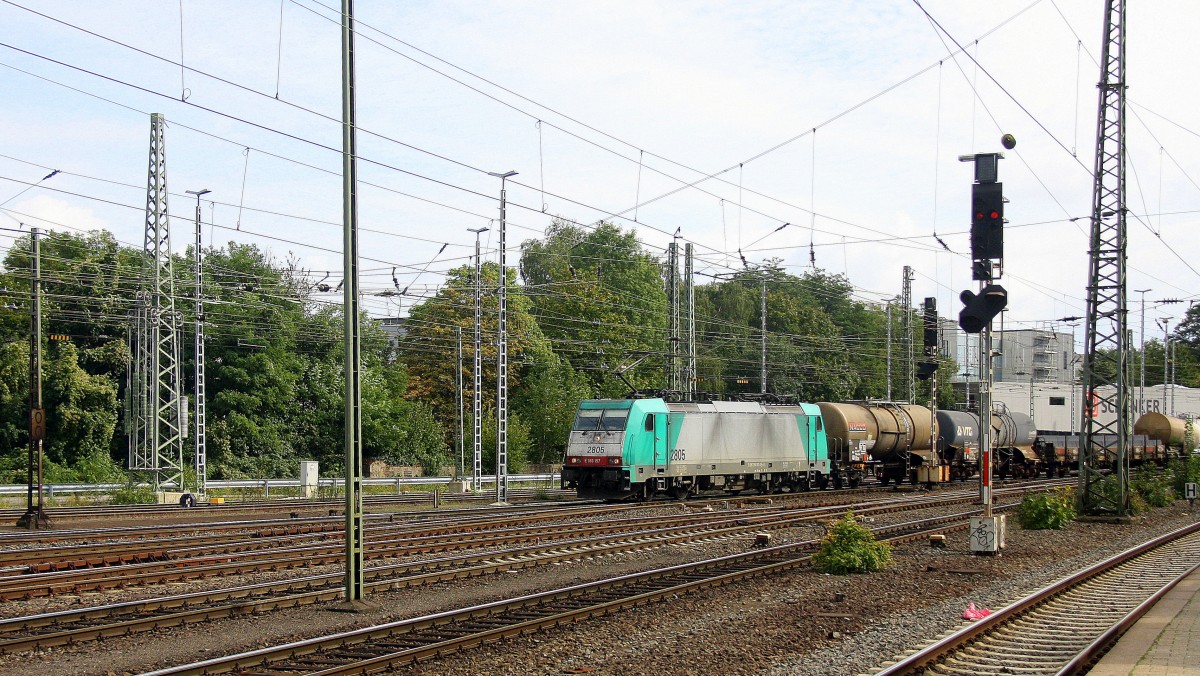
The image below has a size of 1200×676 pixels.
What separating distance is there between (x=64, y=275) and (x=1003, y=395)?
79113 millimetres

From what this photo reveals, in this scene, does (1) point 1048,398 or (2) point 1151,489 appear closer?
(2) point 1151,489

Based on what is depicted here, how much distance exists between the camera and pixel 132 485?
34.7 meters

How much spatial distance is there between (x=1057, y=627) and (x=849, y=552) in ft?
15.5

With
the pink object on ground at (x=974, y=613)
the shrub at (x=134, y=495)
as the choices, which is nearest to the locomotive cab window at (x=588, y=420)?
the shrub at (x=134, y=495)

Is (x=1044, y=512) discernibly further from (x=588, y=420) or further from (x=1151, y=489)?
(x=588, y=420)

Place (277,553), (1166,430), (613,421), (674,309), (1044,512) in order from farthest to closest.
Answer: (1166,430) → (674,309) → (613,421) → (1044,512) → (277,553)

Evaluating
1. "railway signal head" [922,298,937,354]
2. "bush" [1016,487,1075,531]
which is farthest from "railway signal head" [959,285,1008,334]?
"railway signal head" [922,298,937,354]

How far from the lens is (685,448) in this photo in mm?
32344

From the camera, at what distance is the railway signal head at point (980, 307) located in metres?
16.5

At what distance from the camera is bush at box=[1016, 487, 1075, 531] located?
24.9 meters

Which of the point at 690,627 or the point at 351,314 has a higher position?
the point at 351,314

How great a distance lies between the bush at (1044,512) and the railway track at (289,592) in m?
6.55

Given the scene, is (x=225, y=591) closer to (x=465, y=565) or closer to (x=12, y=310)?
(x=465, y=565)

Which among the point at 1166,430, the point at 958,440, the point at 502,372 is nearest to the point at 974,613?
the point at 502,372
